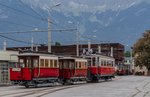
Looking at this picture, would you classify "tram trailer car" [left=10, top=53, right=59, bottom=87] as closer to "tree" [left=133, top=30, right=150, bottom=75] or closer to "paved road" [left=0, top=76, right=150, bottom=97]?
"paved road" [left=0, top=76, right=150, bottom=97]

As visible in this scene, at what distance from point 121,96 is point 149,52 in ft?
325

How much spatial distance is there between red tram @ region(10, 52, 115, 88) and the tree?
187ft

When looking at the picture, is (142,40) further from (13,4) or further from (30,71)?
(30,71)

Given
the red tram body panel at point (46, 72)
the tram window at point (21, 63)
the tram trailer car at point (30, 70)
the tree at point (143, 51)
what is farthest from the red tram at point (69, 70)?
the tree at point (143, 51)

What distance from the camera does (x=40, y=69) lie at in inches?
1984

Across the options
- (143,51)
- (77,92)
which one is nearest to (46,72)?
(77,92)

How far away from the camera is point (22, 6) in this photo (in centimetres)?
16900

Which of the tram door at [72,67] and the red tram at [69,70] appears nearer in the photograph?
the red tram at [69,70]

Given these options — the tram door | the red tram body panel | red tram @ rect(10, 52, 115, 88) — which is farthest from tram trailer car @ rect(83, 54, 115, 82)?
the red tram body panel

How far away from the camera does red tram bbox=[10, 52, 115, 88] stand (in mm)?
49750

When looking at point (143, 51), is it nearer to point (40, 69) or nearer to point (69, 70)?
point (69, 70)

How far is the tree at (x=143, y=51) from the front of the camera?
5123 inches

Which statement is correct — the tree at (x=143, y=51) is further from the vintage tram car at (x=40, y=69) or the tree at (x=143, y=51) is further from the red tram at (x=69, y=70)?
the vintage tram car at (x=40, y=69)

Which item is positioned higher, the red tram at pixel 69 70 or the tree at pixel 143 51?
the tree at pixel 143 51
